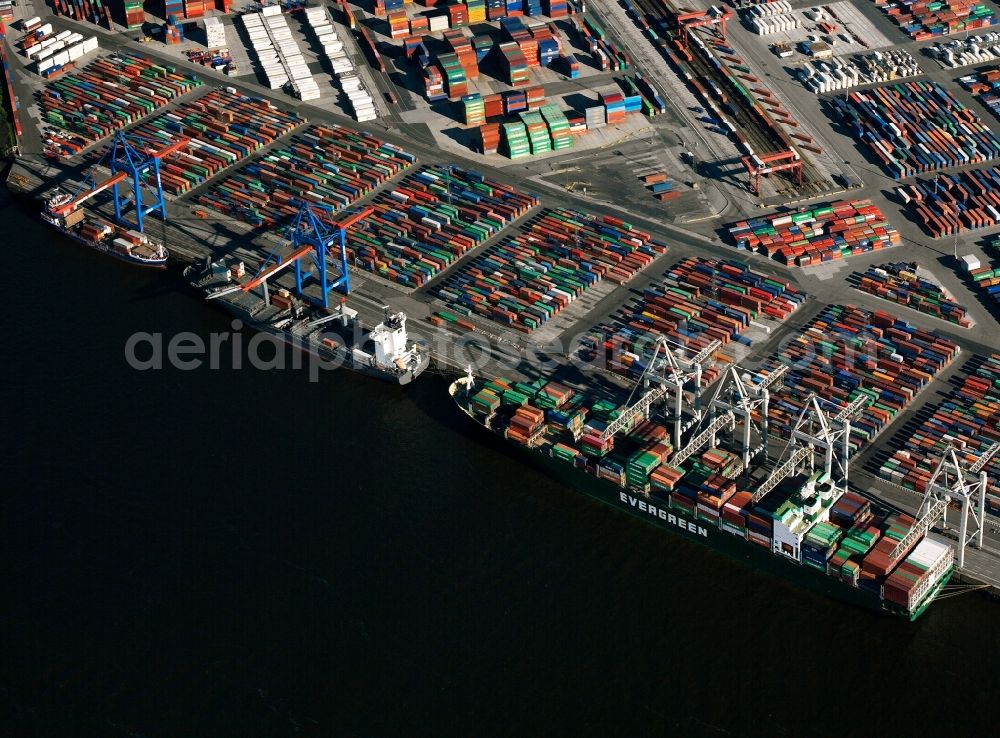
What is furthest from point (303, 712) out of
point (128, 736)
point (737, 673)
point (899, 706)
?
point (899, 706)

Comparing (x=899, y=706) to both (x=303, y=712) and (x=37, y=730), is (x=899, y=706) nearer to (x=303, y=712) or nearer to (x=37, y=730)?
(x=303, y=712)

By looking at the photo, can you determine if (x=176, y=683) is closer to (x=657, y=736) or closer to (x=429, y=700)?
(x=429, y=700)

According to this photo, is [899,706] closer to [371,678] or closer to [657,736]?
[657,736]

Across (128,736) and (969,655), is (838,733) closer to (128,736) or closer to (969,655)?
(969,655)

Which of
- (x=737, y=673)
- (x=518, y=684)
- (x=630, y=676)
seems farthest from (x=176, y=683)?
(x=737, y=673)

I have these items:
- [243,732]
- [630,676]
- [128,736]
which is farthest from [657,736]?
[128,736]

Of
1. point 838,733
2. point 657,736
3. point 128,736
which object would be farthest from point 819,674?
point 128,736
